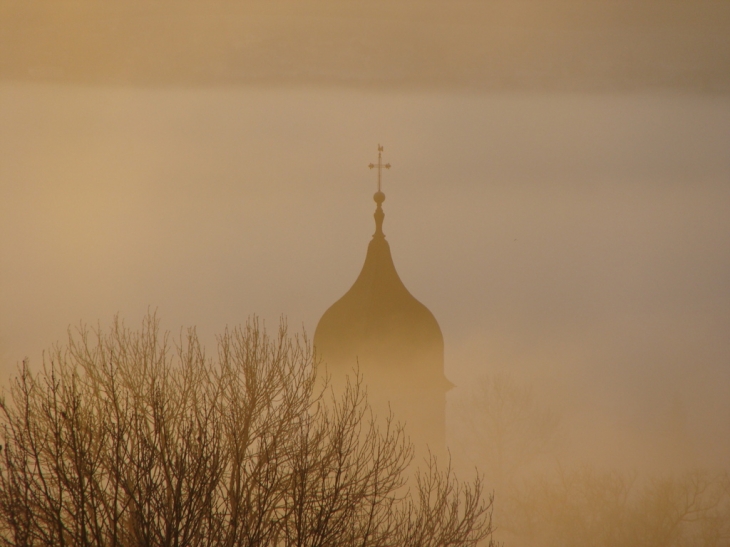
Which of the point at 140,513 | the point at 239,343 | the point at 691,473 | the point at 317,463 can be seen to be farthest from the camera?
the point at 691,473

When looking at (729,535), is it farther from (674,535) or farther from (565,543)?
(565,543)

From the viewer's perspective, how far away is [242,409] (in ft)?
28.1

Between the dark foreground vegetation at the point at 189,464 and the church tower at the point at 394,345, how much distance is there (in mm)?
4739

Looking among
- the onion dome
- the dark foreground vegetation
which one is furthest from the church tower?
the dark foreground vegetation

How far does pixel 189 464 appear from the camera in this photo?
6.25 m

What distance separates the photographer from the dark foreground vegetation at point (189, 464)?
555cm

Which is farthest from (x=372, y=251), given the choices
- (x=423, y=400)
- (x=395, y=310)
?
(x=423, y=400)

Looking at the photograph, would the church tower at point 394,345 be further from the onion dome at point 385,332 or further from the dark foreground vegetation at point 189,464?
the dark foreground vegetation at point 189,464

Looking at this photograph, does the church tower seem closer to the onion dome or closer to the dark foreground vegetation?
the onion dome

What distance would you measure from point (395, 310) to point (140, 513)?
11.2 metres

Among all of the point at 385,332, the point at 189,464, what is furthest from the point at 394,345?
the point at 189,464

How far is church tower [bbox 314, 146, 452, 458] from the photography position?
52.1 ft

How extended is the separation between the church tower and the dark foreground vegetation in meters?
4.74

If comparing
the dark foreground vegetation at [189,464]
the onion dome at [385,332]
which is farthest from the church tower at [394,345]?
the dark foreground vegetation at [189,464]
